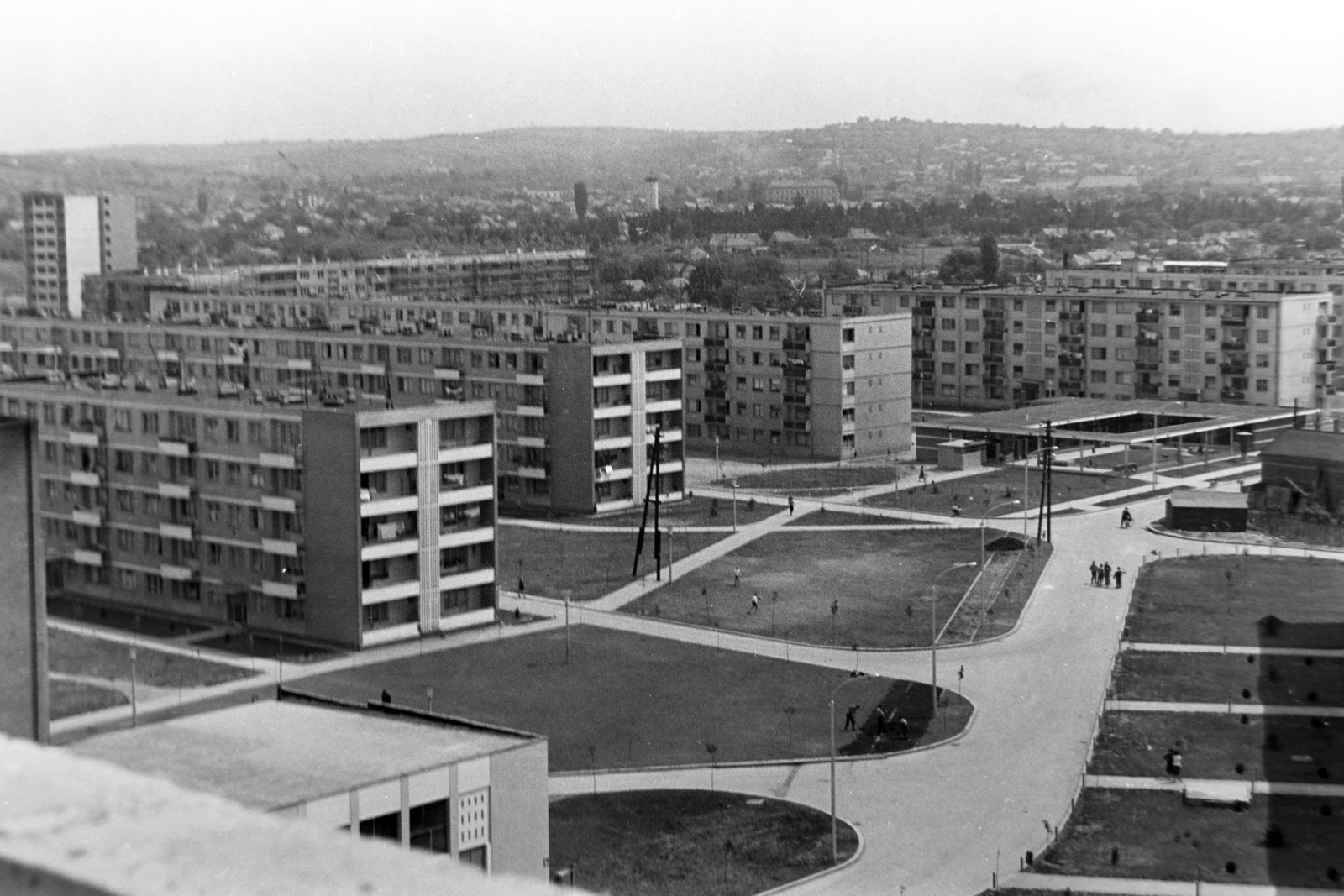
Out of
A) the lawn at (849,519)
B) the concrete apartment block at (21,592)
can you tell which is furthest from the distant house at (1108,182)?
the concrete apartment block at (21,592)

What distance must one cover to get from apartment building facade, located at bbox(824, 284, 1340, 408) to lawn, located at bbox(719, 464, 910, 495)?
5.75 metres

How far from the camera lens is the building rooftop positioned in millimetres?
28844

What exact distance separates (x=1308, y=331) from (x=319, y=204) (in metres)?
30.2

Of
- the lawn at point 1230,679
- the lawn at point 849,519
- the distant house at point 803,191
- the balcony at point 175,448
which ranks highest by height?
the distant house at point 803,191

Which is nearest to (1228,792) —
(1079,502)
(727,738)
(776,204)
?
(727,738)

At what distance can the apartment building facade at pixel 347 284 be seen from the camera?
1724 inches

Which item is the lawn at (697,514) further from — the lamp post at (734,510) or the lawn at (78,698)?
the lawn at (78,698)

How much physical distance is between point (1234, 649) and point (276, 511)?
431 inches

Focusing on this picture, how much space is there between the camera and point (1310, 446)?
29375 millimetres

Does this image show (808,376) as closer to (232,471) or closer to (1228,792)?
(232,471)

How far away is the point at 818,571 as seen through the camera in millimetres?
23938

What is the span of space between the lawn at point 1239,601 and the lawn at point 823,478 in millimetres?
8365

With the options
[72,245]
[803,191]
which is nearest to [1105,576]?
[72,245]

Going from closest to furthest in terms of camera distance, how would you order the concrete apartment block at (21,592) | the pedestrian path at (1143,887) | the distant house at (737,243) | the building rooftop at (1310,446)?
the concrete apartment block at (21,592)
the pedestrian path at (1143,887)
the building rooftop at (1310,446)
the distant house at (737,243)
